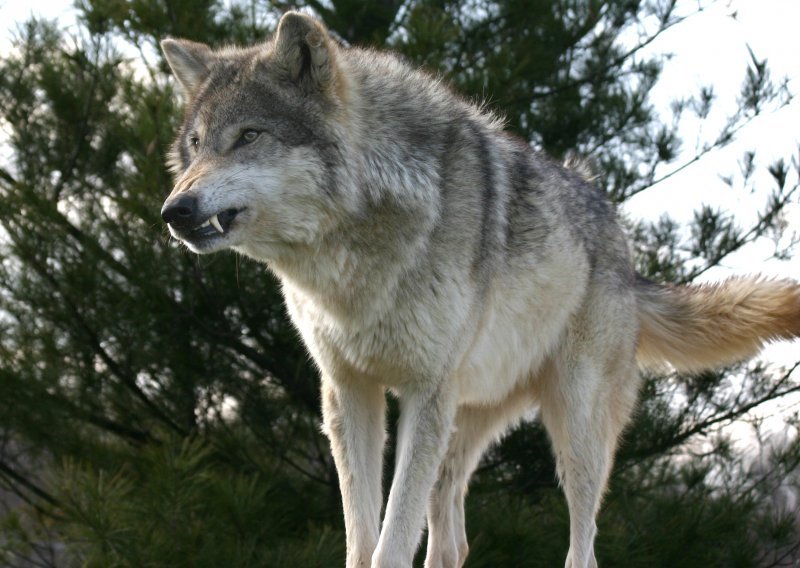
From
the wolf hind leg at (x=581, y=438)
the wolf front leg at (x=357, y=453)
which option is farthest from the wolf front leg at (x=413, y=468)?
the wolf hind leg at (x=581, y=438)

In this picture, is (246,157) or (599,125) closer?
(246,157)

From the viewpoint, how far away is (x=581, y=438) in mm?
4488

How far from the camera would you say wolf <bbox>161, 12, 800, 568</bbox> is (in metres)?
3.58

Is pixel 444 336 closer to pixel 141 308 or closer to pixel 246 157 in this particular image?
pixel 246 157

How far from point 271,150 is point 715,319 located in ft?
8.14

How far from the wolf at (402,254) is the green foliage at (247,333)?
2095 mm

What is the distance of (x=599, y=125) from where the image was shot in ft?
25.3

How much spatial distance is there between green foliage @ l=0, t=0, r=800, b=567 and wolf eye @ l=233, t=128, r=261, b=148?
2.54 meters

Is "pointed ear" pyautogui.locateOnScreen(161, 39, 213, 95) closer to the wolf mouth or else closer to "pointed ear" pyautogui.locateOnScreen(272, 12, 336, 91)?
"pointed ear" pyautogui.locateOnScreen(272, 12, 336, 91)

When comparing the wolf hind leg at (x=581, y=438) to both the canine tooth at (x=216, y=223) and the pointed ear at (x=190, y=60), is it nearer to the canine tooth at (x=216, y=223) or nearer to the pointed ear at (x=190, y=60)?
the canine tooth at (x=216, y=223)

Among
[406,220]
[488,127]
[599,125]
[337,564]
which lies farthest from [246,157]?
[599,125]

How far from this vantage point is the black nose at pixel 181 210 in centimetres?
331

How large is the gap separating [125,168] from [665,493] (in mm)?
4304

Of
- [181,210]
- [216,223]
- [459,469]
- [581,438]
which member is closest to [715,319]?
[581,438]
